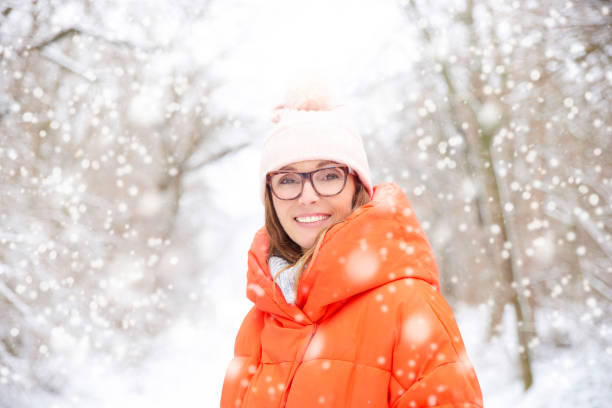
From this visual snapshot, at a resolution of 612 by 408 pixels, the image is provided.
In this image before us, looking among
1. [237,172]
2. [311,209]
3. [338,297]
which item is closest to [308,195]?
[311,209]

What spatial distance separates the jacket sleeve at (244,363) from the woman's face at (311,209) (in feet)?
1.16

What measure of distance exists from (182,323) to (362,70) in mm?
3005

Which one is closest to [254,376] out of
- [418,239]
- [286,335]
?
[286,335]

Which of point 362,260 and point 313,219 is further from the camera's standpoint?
point 313,219

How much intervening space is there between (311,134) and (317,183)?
0.56 ft

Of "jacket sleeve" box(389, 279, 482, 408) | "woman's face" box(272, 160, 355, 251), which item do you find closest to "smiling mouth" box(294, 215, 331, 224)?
"woman's face" box(272, 160, 355, 251)

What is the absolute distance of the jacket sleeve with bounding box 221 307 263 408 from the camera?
4.49 ft

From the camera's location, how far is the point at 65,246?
3719mm

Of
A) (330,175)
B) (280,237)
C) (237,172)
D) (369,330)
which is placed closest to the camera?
(369,330)

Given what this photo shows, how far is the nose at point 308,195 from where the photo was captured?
129 cm

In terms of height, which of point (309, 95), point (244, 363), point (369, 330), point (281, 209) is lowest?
point (244, 363)

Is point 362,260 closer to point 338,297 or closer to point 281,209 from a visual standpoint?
point 338,297

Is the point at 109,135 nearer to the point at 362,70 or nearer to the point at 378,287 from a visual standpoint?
the point at 362,70

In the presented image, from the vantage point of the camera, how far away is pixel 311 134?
4.51 feet
